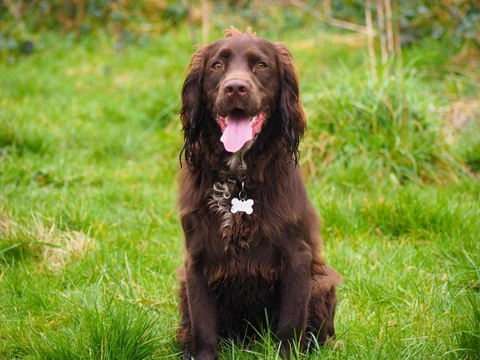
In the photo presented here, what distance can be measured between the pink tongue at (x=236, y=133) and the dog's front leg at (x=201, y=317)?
2.01 ft

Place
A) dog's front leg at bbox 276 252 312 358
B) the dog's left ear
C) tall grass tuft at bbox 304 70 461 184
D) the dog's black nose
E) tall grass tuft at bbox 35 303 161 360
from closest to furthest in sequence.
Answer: tall grass tuft at bbox 35 303 161 360, the dog's black nose, dog's front leg at bbox 276 252 312 358, the dog's left ear, tall grass tuft at bbox 304 70 461 184

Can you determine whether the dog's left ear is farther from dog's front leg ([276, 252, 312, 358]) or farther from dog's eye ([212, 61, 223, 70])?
dog's front leg ([276, 252, 312, 358])

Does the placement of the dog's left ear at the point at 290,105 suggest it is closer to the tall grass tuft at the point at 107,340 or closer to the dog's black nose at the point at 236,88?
the dog's black nose at the point at 236,88

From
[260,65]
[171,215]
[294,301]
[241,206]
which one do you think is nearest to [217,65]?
[260,65]

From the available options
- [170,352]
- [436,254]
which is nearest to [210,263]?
[170,352]

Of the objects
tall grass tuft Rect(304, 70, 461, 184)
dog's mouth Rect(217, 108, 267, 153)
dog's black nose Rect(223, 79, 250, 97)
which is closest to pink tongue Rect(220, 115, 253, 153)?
dog's mouth Rect(217, 108, 267, 153)

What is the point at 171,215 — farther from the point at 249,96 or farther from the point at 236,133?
the point at 249,96

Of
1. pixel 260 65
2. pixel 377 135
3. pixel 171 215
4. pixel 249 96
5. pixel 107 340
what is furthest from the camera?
pixel 377 135

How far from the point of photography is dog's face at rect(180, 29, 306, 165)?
3.17m

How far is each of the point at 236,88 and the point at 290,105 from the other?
41cm

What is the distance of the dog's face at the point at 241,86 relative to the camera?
3102 millimetres

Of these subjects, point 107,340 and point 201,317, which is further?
point 201,317

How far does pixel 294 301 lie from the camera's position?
3.18m

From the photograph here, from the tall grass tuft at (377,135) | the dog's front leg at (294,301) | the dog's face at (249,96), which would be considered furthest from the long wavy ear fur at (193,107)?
the tall grass tuft at (377,135)
